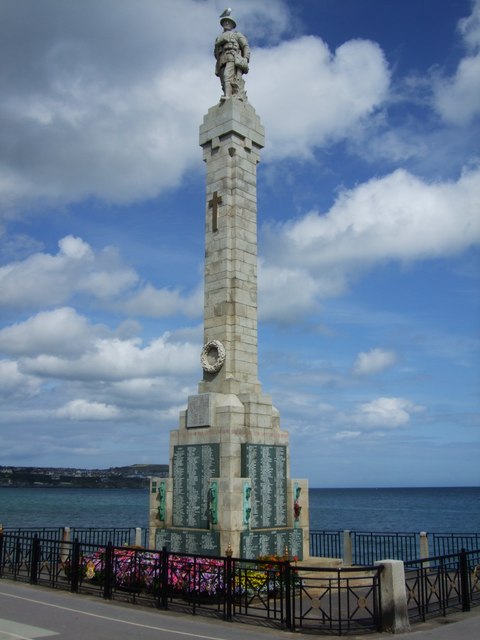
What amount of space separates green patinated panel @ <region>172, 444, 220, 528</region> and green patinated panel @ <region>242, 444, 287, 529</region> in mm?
911

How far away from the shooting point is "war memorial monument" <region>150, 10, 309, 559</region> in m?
16.5

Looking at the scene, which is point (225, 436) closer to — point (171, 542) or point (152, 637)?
point (171, 542)

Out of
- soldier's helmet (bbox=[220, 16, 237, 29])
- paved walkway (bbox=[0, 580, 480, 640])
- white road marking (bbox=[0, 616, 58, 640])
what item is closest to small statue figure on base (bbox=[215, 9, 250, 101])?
soldier's helmet (bbox=[220, 16, 237, 29])

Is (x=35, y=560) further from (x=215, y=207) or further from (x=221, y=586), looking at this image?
(x=215, y=207)

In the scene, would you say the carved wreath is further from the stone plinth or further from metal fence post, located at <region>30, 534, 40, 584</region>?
metal fence post, located at <region>30, 534, 40, 584</region>

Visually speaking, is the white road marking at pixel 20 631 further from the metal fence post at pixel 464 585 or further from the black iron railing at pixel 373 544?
the metal fence post at pixel 464 585

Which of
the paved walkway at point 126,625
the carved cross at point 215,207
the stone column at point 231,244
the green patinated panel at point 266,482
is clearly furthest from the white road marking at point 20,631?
the carved cross at point 215,207

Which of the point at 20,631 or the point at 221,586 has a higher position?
the point at 221,586

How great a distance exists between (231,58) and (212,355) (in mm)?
9264

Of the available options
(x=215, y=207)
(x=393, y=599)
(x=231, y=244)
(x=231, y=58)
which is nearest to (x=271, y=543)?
(x=393, y=599)

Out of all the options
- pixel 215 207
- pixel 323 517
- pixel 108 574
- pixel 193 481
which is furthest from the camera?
pixel 323 517

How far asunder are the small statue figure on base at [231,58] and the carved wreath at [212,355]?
25.1 feet

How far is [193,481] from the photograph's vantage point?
1744 cm

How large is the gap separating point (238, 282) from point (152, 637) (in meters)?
10.2
